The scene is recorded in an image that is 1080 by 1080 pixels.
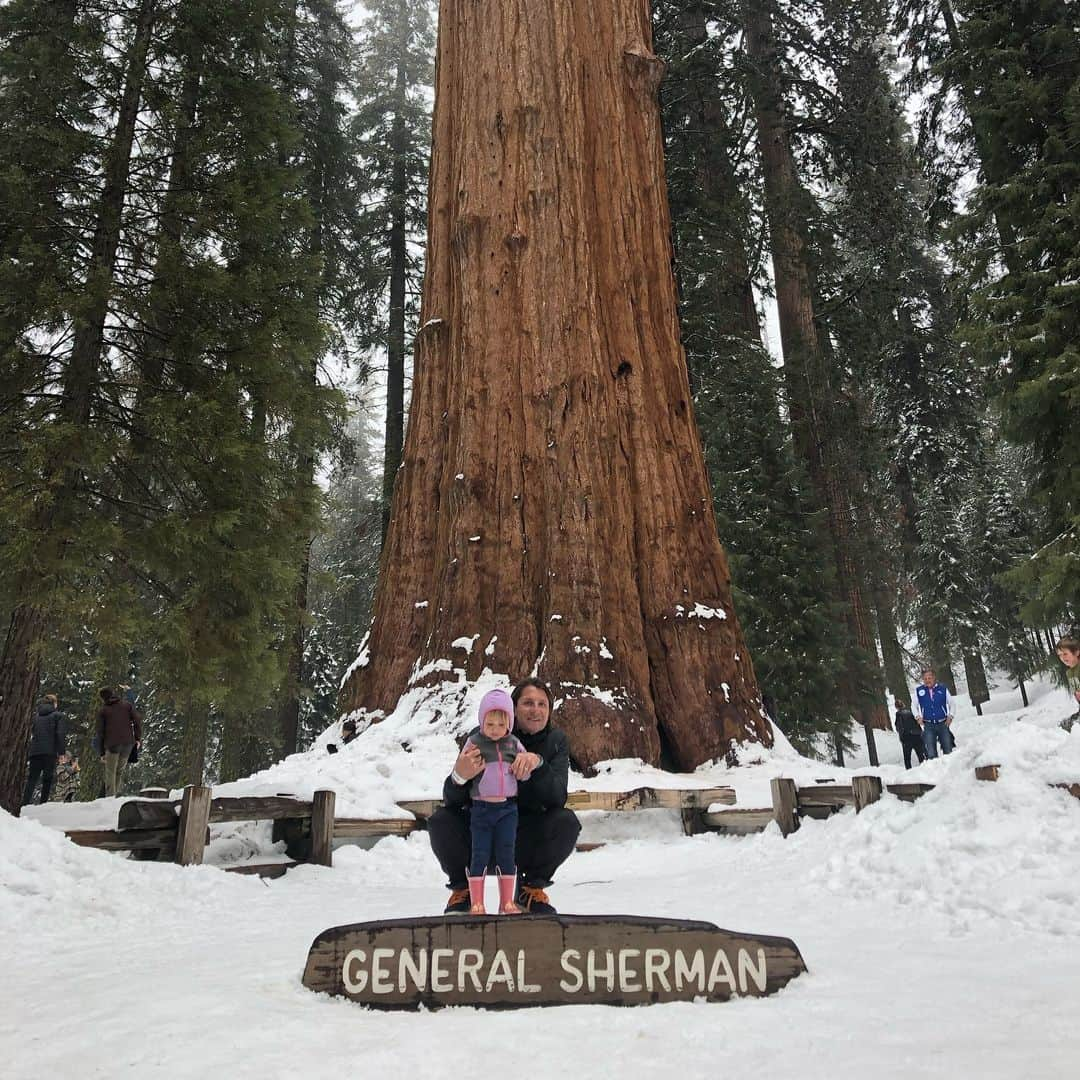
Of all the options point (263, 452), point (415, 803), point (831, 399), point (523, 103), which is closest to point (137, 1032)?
point (415, 803)

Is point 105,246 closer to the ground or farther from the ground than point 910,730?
farther from the ground

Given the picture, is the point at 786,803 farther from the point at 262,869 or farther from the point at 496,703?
the point at 262,869

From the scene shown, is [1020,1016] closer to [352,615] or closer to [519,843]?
[519,843]

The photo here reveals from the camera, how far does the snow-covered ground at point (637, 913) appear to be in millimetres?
2158

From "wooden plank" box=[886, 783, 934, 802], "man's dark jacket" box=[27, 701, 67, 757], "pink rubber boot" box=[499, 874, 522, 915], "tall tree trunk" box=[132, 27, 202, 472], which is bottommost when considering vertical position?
"pink rubber boot" box=[499, 874, 522, 915]

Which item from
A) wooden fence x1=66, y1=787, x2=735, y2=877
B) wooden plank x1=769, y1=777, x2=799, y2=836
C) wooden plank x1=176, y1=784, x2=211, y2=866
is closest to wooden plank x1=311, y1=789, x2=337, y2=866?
wooden fence x1=66, y1=787, x2=735, y2=877

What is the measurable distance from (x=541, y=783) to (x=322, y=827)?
2926mm

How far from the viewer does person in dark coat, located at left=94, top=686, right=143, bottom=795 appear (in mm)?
10500

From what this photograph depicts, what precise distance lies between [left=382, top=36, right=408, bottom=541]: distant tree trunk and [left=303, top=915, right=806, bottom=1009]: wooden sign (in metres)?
14.5

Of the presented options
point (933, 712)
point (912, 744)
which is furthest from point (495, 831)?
point (912, 744)

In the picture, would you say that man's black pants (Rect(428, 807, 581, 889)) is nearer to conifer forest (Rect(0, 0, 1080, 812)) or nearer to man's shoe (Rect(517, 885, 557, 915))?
man's shoe (Rect(517, 885, 557, 915))

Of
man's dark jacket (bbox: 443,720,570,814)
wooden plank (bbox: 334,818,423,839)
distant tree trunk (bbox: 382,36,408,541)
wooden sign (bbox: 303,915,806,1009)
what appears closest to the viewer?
wooden sign (bbox: 303,915,806,1009)

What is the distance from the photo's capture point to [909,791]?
514 centimetres

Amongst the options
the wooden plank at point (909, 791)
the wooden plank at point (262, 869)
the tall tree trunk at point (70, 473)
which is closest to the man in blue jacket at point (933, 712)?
the wooden plank at point (909, 791)
